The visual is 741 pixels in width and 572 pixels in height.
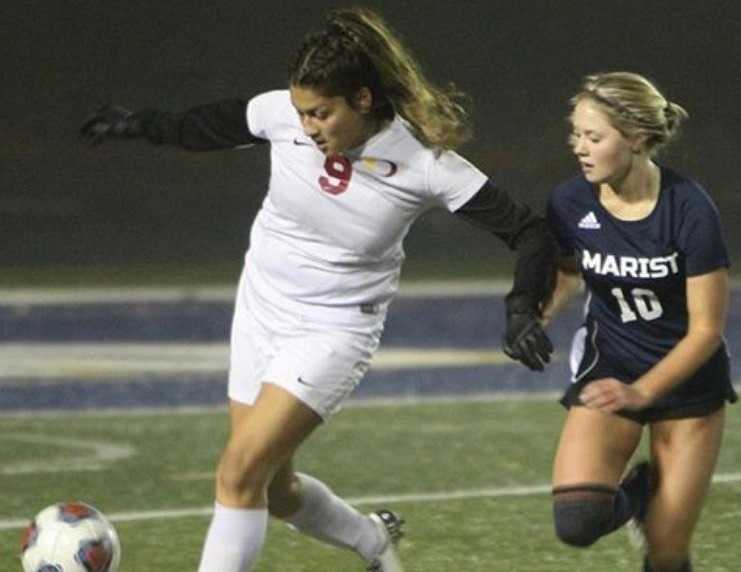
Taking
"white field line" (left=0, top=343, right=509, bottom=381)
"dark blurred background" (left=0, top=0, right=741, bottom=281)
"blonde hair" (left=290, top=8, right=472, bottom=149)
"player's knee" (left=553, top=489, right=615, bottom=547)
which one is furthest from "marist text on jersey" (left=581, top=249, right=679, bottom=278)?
"dark blurred background" (left=0, top=0, right=741, bottom=281)

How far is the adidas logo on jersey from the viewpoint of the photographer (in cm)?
605

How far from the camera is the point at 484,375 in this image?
13.0 metres

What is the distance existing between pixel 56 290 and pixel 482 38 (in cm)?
683

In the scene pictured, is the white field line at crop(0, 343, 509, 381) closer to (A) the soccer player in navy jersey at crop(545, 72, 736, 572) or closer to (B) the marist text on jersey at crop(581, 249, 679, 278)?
(A) the soccer player in navy jersey at crop(545, 72, 736, 572)

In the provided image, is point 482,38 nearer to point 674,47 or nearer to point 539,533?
point 674,47

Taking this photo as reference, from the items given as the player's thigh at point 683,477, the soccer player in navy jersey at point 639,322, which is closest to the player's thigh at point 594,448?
the soccer player in navy jersey at point 639,322

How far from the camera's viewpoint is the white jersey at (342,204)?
5.98 meters

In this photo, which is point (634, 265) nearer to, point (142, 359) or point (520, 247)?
point (520, 247)

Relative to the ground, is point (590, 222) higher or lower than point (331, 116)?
lower

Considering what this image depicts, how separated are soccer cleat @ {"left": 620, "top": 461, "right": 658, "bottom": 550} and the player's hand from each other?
47 centimetres

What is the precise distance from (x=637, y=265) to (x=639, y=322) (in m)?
0.21

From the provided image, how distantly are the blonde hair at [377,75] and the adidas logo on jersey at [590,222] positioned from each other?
392 millimetres

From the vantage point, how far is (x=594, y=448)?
6.07m

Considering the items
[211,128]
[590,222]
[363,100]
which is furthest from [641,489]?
[211,128]
